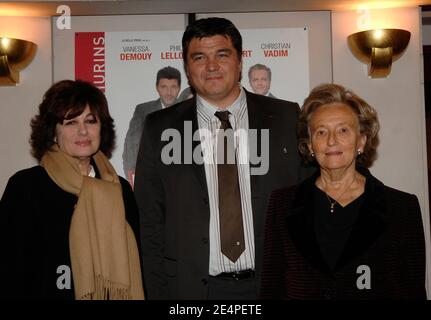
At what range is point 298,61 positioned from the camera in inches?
114

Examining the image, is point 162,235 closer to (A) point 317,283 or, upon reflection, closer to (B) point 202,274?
(B) point 202,274

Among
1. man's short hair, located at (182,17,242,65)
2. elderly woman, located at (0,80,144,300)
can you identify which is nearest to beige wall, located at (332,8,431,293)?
man's short hair, located at (182,17,242,65)

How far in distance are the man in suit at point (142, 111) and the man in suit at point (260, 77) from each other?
37cm

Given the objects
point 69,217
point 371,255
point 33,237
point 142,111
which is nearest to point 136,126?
point 142,111

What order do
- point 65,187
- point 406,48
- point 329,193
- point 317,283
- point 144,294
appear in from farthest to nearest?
1. point 406,48
2. point 144,294
3. point 65,187
4. point 329,193
5. point 317,283

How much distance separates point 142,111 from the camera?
2.88 m

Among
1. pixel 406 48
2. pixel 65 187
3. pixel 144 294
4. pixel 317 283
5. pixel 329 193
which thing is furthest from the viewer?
pixel 406 48

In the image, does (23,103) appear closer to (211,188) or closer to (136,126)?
(136,126)

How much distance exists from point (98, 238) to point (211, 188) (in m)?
0.48

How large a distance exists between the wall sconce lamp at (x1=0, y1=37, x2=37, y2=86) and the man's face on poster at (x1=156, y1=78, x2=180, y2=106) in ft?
2.11

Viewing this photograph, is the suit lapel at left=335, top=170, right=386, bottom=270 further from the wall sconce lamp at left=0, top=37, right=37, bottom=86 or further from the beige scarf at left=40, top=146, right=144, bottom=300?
the wall sconce lamp at left=0, top=37, right=37, bottom=86

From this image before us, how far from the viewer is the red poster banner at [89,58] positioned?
289 centimetres

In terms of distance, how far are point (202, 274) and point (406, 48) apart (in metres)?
1.54

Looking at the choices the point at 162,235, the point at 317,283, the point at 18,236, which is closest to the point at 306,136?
the point at 317,283
